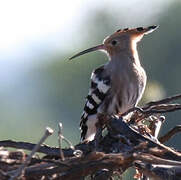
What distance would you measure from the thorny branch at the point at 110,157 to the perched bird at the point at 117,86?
1515 millimetres

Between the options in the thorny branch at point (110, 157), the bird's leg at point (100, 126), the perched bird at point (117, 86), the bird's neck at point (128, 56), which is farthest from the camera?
the bird's neck at point (128, 56)

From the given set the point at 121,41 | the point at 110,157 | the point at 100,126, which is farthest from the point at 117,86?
the point at 110,157

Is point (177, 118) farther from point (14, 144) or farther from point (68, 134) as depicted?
point (14, 144)

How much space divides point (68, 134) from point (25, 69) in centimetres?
1432

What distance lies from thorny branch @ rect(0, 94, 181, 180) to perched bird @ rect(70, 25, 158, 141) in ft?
4.97

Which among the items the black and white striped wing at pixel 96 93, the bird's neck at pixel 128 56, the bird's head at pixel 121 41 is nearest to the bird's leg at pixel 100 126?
the black and white striped wing at pixel 96 93

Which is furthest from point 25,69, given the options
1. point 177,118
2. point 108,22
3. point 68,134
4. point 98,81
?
point 98,81

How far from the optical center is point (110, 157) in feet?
8.73

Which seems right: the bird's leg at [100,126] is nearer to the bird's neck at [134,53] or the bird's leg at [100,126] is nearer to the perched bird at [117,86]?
the perched bird at [117,86]

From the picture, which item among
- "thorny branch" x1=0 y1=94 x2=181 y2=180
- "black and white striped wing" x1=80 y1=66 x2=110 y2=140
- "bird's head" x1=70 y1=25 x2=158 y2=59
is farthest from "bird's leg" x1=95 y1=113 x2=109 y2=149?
"bird's head" x1=70 y1=25 x2=158 y2=59

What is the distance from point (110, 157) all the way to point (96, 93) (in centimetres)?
236

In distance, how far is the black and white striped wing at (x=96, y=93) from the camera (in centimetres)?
488

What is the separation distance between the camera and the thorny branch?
266 cm

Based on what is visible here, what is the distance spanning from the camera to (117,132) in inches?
118
